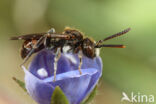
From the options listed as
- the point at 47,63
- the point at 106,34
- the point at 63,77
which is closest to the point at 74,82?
the point at 63,77

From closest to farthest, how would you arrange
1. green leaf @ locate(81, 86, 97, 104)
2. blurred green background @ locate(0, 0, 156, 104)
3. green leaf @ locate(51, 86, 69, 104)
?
green leaf @ locate(51, 86, 69, 104)
green leaf @ locate(81, 86, 97, 104)
blurred green background @ locate(0, 0, 156, 104)

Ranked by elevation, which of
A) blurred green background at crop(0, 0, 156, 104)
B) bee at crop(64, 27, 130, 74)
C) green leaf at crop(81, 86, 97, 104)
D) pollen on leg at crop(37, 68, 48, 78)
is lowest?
blurred green background at crop(0, 0, 156, 104)

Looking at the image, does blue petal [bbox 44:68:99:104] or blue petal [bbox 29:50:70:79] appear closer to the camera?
blue petal [bbox 44:68:99:104]

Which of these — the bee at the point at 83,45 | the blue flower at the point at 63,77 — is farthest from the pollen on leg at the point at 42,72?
the bee at the point at 83,45

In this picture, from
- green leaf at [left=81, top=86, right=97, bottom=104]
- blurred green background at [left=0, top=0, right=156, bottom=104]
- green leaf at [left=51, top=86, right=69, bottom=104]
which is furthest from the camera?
blurred green background at [left=0, top=0, right=156, bottom=104]

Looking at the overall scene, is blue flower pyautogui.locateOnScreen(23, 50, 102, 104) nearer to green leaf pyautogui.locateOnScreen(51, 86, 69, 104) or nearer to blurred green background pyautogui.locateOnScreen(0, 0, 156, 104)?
green leaf pyautogui.locateOnScreen(51, 86, 69, 104)

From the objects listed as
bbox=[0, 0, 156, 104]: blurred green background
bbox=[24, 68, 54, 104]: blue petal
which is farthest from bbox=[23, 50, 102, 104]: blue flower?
bbox=[0, 0, 156, 104]: blurred green background

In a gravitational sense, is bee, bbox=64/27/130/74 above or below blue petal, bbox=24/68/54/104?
above
